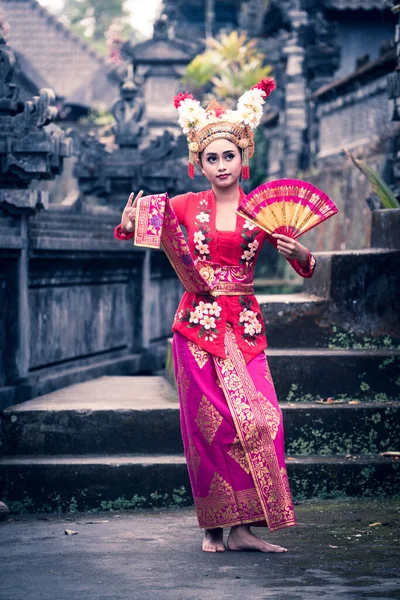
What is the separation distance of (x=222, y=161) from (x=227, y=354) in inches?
38.0

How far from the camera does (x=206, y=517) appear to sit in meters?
5.12

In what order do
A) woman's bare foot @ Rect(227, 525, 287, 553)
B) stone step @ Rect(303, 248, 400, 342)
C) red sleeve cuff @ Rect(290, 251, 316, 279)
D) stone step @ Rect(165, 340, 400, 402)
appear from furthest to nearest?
stone step @ Rect(303, 248, 400, 342) < stone step @ Rect(165, 340, 400, 402) < red sleeve cuff @ Rect(290, 251, 316, 279) < woman's bare foot @ Rect(227, 525, 287, 553)

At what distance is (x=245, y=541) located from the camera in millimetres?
5090

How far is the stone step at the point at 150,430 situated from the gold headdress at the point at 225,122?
6.11 feet

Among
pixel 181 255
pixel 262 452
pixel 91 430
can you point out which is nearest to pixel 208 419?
pixel 262 452

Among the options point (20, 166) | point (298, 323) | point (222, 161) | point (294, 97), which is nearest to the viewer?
point (222, 161)

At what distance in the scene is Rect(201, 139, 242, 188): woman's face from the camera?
5277mm

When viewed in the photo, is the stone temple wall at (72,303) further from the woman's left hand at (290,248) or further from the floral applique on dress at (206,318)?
the woman's left hand at (290,248)

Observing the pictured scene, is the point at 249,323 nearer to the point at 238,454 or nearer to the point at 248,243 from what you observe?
the point at 248,243

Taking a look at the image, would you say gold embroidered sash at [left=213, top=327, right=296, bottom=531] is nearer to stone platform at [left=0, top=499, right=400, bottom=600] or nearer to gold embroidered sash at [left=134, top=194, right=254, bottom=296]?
stone platform at [left=0, top=499, right=400, bottom=600]

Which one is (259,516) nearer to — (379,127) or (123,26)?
(379,127)

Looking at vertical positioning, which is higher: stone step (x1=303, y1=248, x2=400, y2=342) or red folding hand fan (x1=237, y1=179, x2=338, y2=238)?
red folding hand fan (x1=237, y1=179, x2=338, y2=238)

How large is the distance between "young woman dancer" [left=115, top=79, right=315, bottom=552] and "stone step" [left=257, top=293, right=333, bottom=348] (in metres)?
1.82

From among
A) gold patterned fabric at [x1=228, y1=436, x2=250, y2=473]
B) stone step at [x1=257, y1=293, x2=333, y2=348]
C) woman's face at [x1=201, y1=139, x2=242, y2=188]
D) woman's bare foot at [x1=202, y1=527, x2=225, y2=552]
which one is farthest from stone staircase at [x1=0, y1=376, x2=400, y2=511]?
woman's face at [x1=201, y1=139, x2=242, y2=188]
